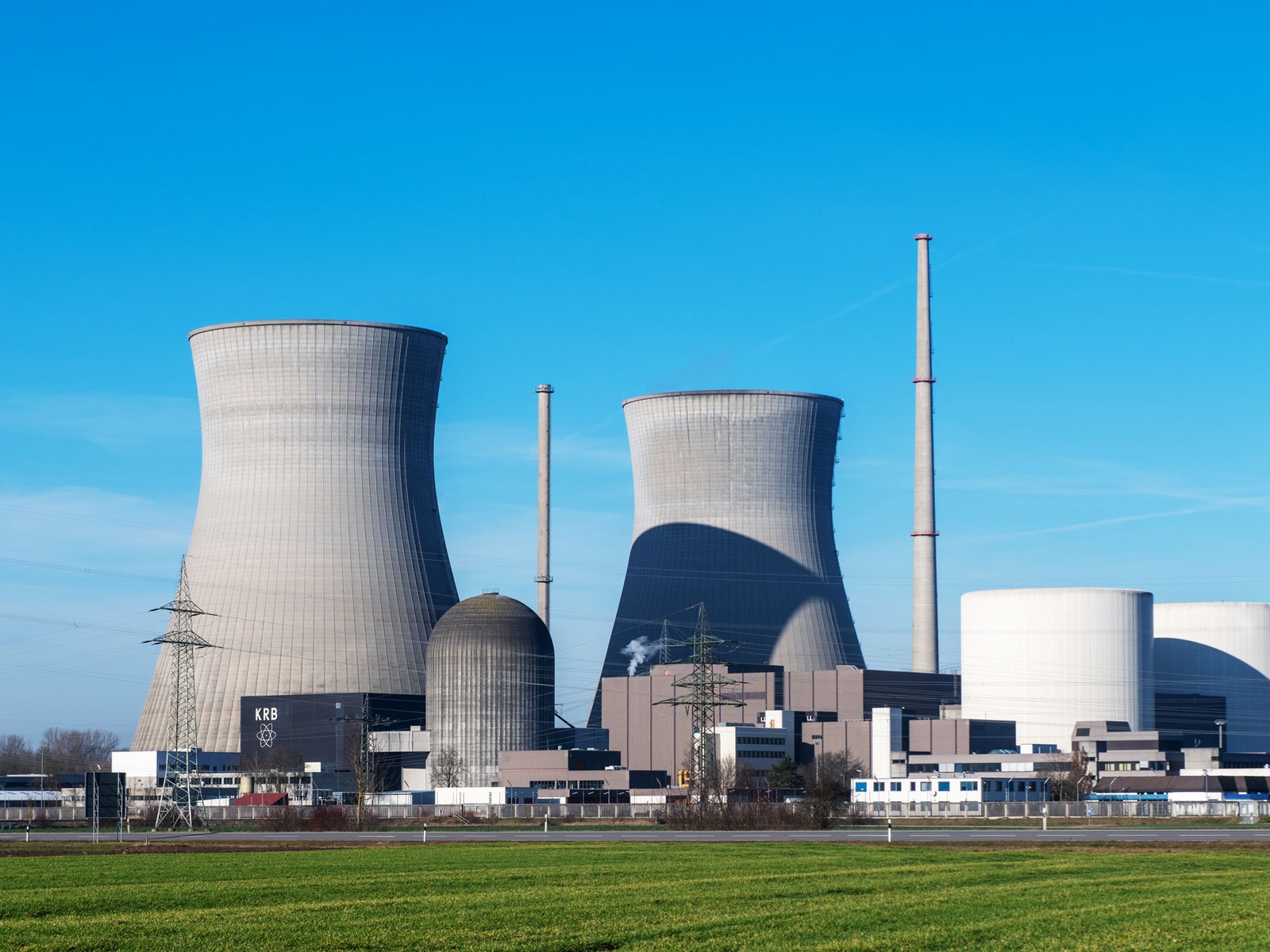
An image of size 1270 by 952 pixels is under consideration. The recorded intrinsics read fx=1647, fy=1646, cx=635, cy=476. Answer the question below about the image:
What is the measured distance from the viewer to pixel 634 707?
6819 centimetres

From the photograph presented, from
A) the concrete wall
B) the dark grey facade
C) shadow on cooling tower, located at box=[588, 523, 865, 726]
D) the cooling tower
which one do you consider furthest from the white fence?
shadow on cooling tower, located at box=[588, 523, 865, 726]

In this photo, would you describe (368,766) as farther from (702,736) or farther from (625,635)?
(702,736)

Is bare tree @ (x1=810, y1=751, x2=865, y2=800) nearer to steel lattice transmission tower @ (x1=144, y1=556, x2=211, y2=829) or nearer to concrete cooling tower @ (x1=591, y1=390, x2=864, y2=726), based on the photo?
concrete cooling tower @ (x1=591, y1=390, x2=864, y2=726)

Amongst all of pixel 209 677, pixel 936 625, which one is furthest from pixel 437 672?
pixel 936 625

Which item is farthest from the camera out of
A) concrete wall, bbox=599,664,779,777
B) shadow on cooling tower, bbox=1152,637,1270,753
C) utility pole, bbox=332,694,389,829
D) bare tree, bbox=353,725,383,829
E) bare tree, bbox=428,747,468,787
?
shadow on cooling tower, bbox=1152,637,1270,753

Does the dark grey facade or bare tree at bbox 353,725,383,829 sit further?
the dark grey facade

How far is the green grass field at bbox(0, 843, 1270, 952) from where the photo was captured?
13945 mm

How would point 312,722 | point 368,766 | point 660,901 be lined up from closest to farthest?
1. point 660,901
2. point 312,722
3. point 368,766

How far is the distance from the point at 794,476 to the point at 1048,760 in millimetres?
14418

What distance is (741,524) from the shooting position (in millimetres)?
64875

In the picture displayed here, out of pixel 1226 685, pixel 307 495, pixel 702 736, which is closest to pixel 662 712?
pixel 307 495

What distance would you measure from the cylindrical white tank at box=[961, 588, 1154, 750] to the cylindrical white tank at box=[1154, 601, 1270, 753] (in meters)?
11.1

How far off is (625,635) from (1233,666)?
30.5 metres

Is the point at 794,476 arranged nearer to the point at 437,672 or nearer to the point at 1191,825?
the point at 437,672
